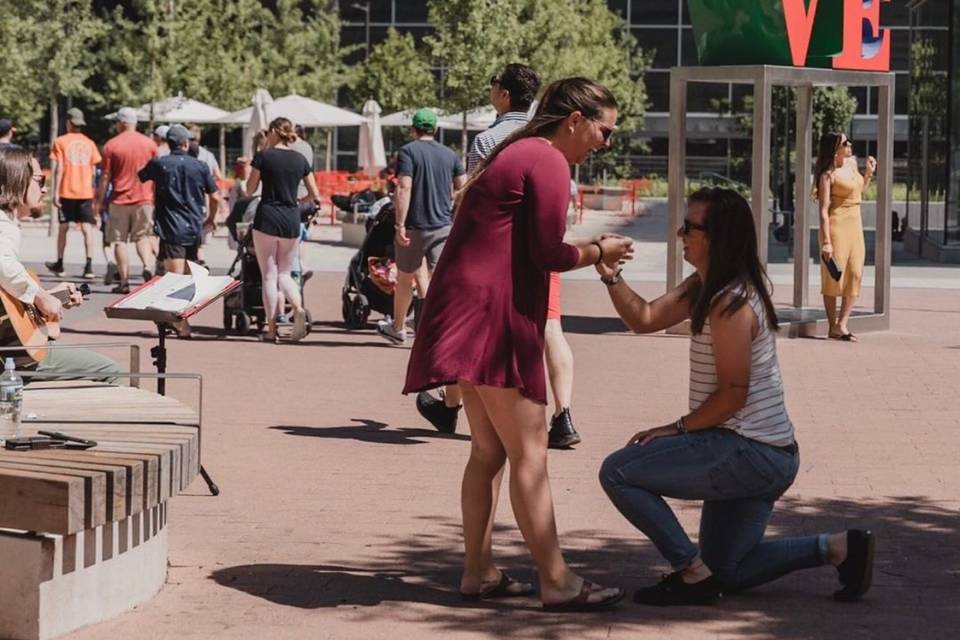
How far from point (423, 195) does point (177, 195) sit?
3321 mm

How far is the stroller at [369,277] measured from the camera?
14.8 metres

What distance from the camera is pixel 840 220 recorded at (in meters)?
14.4

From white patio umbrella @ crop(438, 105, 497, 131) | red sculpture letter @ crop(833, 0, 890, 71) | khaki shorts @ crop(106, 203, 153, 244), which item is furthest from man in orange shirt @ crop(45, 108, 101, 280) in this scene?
white patio umbrella @ crop(438, 105, 497, 131)

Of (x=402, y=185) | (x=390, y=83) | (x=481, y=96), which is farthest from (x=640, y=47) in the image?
(x=402, y=185)

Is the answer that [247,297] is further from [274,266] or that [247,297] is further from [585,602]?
[585,602]

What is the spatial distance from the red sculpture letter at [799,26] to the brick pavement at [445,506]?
2590mm

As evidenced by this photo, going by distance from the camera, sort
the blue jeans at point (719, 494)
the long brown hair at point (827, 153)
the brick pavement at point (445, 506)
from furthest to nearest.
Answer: the long brown hair at point (827, 153) < the blue jeans at point (719, 494) < the brick pavement at point (445, 506)

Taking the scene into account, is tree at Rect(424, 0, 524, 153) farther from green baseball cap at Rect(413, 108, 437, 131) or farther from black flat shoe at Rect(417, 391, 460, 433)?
black flat shoe at Rect(417, 391, 460, 433)

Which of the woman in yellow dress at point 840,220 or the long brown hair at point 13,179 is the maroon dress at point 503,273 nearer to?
the long brown hair at point 13,179

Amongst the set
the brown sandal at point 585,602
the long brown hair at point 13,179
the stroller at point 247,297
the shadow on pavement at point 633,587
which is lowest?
the shadow on pavement at point 633,587

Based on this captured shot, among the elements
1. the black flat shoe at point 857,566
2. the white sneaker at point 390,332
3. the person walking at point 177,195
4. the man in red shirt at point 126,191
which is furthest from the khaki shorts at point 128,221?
the black flat shoe at point 857,566

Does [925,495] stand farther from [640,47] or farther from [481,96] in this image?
[640,47]

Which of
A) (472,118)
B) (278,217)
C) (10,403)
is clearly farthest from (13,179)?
(472,118)

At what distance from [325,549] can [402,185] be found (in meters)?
6.24
